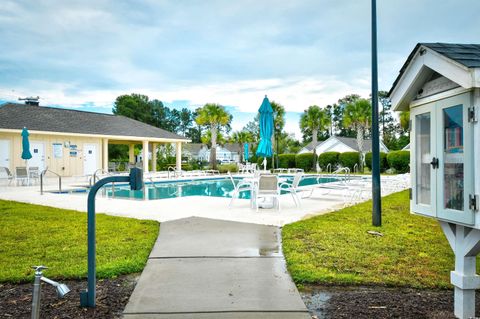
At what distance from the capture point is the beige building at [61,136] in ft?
68.1

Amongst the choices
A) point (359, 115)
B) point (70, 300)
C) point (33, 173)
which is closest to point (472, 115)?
point (70, 300)

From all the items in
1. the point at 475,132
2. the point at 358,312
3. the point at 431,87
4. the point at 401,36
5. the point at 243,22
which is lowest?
the point at 358,312

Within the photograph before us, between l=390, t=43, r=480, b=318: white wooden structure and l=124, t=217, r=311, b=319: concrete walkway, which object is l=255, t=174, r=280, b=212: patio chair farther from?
l=390, t=43, r=480, b=318: white wooden structure

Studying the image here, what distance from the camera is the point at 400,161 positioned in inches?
1094

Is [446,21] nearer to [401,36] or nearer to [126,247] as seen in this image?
[401,36]

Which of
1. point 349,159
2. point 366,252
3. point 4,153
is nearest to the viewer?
point 366,252

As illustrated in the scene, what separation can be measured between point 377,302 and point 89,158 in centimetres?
2398

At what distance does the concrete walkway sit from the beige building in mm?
18128

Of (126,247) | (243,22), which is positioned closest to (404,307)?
(126,247)

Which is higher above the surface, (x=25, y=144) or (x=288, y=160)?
(x=25, y=144)

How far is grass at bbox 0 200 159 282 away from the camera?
449 cm

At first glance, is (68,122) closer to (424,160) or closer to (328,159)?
(328,159)

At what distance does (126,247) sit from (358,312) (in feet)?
11.4

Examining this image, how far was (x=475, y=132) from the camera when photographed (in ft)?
8.82
